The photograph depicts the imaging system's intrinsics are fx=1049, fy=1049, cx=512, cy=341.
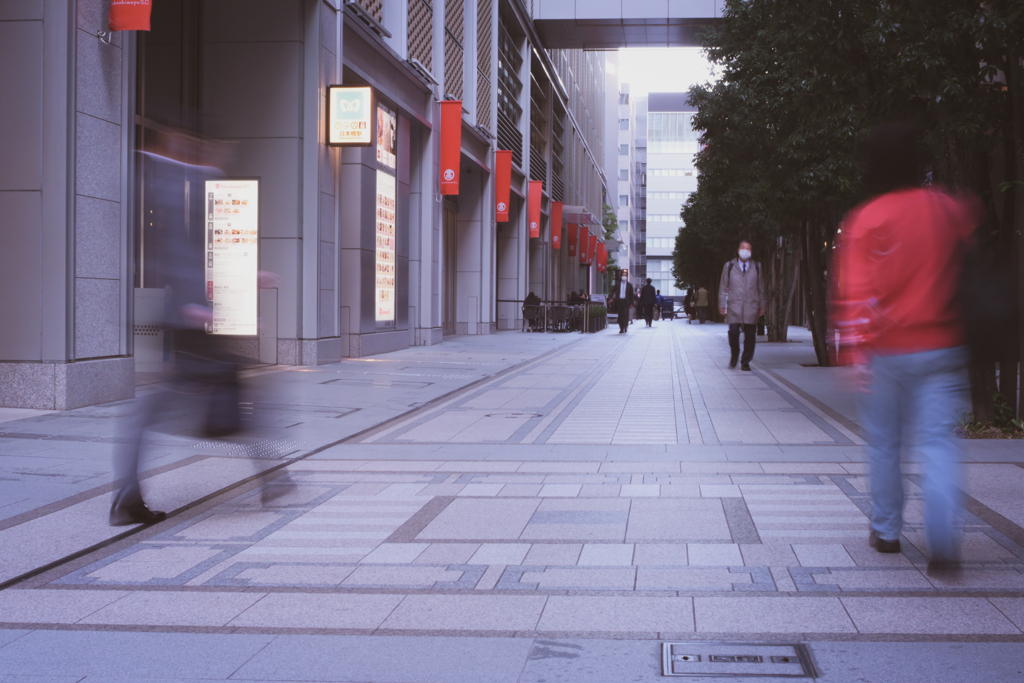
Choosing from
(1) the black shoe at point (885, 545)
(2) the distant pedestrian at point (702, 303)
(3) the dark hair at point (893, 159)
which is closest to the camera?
(3) the dark hair at point (893, 159)

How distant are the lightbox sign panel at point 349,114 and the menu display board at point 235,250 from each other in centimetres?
164

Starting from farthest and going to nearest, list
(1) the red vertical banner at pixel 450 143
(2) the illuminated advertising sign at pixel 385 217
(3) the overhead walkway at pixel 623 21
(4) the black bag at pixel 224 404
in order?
1. (3) the overhead walkway at pixel 623 21
2. (1) the red vertical banner at pixel 450 143
3. (2) the illuminated advertising sign at pixel 385 217
4. (4) the black bag at pixel 224 404

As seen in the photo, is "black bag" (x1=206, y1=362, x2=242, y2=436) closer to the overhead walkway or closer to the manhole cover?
the manhole cover

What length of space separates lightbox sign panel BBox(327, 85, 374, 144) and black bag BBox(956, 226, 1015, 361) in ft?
41.0

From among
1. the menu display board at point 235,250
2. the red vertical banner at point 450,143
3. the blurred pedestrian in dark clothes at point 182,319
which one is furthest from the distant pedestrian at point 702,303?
the blurred pedestrian in dark clothes at point 182,319

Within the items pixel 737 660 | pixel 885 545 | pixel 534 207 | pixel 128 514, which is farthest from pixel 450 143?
pixel 737 660

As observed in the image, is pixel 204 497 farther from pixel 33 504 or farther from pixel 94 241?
pixel 94 241

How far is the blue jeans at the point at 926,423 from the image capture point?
4195 mm

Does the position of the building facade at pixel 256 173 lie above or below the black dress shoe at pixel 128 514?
above

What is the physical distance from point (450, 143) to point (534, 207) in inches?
615

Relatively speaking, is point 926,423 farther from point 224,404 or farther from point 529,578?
point 224,404

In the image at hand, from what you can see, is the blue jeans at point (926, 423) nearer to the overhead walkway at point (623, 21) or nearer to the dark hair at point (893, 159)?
the dark hair at point (893, 159)

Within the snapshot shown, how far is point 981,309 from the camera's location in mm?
4242

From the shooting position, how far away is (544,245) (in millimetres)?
45438
